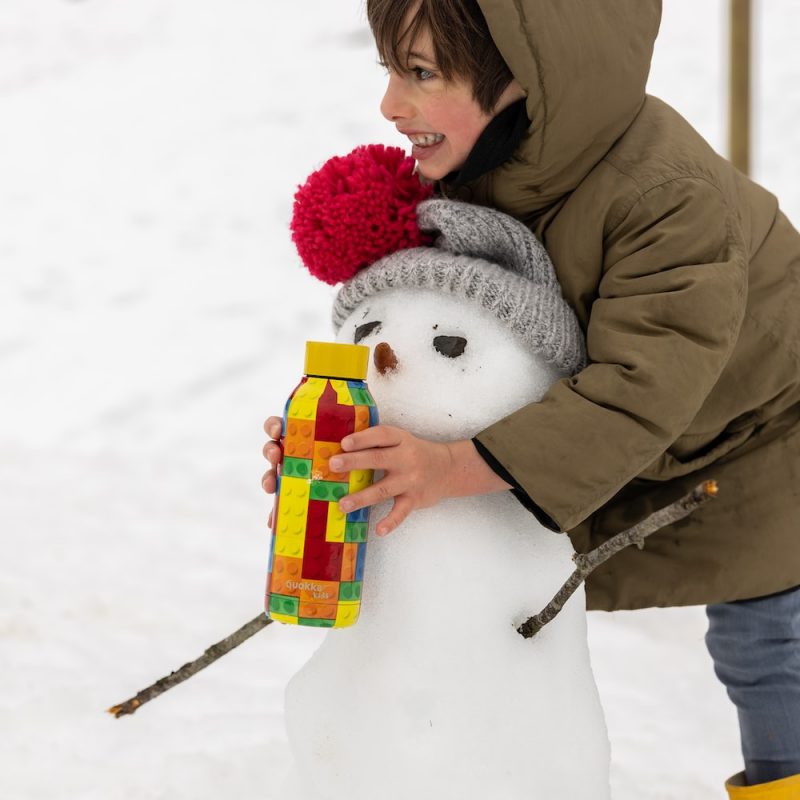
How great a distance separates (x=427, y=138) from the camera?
3.83 ft

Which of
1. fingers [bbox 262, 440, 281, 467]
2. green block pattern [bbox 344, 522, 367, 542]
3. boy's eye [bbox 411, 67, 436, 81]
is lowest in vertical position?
green block pattern [bbox 344, 522, 367, 542]

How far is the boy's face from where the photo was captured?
1.11 metres

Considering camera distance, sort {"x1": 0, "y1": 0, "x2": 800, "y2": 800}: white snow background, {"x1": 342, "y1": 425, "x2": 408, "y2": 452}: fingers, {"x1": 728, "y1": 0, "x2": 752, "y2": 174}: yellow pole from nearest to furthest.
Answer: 1. {"x1": 342, "y1": 425, "x2": 408, "y2": 452}: fingers
2. {"x1": 0, "y1": 0, "x2": 800, "y2": 800}: white snow background
3. {"x1": 728, "y1": 0, "x2": 752, "y2": 174}: yellow pole

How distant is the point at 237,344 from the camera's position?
324cm

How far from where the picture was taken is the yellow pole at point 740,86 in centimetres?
290

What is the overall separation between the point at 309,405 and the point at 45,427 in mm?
2086

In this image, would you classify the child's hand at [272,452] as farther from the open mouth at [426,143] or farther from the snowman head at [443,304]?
the open mouth at [426,143]

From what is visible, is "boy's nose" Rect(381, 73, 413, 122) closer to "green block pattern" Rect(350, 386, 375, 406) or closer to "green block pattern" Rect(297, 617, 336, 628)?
"green block pattern" Rect(350, 386, 375, 406)

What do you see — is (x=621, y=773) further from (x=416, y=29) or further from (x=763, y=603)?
(x=416, y=29)

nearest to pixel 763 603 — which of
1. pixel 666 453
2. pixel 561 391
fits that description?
pixel 666 453

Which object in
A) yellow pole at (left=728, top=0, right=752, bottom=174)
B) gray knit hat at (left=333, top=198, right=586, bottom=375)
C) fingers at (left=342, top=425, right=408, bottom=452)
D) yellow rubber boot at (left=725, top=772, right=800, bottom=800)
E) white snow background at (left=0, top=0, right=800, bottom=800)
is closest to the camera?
fingers at (left=342, top=425, right=408, bottom=452)

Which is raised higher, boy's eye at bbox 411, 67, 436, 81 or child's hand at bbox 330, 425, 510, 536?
boy's eye at bbox 411, 67, 436, 81

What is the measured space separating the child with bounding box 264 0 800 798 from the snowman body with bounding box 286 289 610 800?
0.05 meters

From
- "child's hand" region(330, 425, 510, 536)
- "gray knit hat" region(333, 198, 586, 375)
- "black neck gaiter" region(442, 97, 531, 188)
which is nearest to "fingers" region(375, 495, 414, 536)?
"child's hand" region(330, 425, 510, 536)
